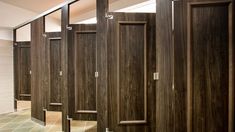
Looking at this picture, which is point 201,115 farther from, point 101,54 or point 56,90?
point 56,90

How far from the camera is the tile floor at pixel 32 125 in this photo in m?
3.66

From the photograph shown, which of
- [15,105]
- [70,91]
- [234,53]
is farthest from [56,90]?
[234,53]

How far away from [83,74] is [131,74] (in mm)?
1073

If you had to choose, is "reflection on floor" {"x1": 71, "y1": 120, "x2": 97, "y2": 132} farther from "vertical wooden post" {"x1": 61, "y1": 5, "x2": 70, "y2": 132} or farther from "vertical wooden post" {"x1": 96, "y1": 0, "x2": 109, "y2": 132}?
"vertical wooden post" {"x1": 96, "y1": 0, "x2": 109, "y2": 132}

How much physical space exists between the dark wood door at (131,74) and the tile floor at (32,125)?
134 centimetres

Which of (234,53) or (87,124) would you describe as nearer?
(234,53)

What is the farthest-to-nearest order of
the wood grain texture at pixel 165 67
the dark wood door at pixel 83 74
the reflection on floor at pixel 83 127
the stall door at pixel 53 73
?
the stall door at pixel 53 73, the reflection on floor at pixel 83 127, the dark wood door at pixel 83 74, the wood grain texture at pixel 165 67

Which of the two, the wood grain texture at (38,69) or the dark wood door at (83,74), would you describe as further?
the wood grain texture at (38,69)

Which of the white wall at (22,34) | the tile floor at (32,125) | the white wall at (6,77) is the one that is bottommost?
the tile floor at (32,125)

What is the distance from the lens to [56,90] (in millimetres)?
4055

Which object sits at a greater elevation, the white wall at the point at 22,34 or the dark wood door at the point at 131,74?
the white wall at the point at 22,34

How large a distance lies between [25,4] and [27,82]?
7.07ft

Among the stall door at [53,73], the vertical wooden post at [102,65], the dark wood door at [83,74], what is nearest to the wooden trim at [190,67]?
the vertical wooden post at [102,65]

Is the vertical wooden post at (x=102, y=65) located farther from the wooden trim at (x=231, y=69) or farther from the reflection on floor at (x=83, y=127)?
the wooden trim at (x=231, y=69)
